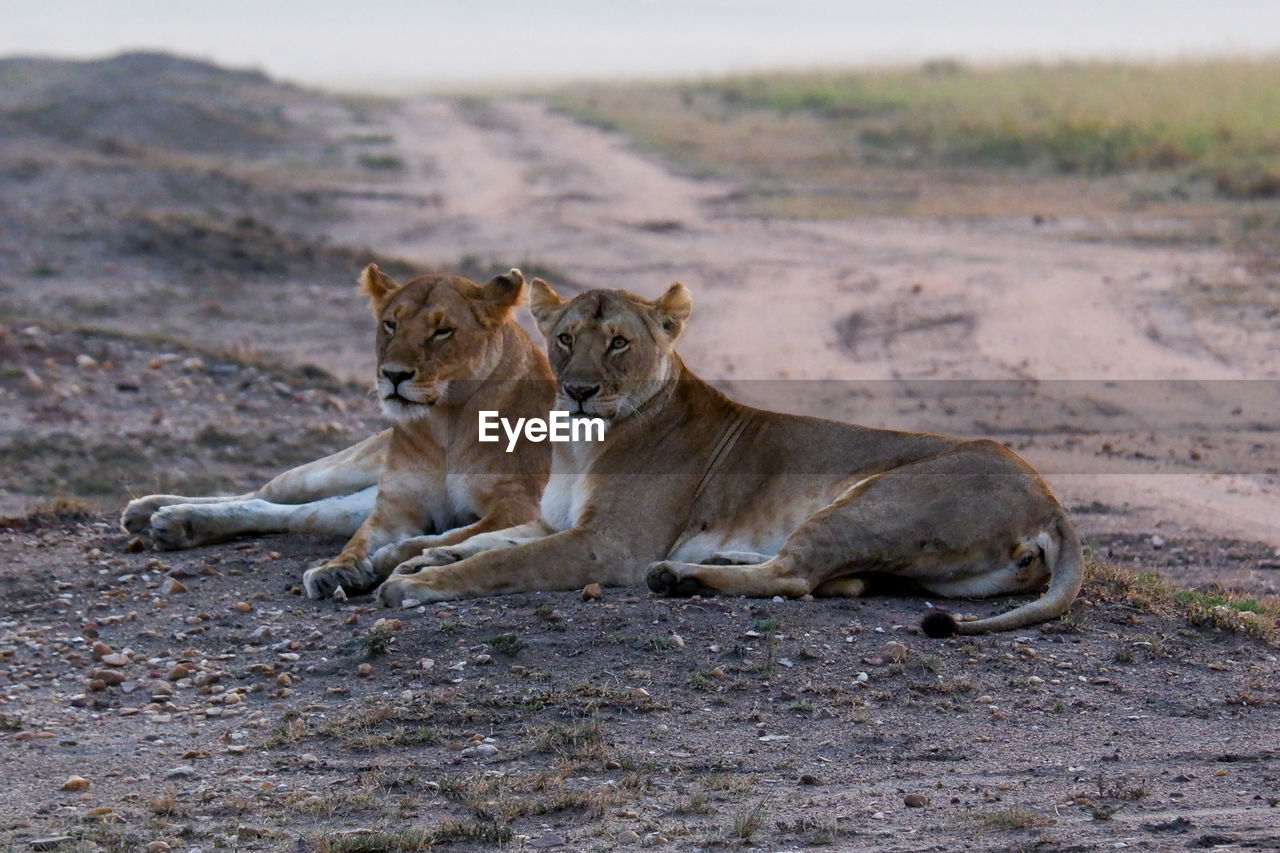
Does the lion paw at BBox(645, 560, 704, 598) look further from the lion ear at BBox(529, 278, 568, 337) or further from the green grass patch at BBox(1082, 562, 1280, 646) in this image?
the green grass patch at BBox(1082, 562, 1280, 646)

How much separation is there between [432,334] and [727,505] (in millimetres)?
1370

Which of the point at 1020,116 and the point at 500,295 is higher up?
the point at 1020,116

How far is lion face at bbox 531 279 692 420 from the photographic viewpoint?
6.29 meters

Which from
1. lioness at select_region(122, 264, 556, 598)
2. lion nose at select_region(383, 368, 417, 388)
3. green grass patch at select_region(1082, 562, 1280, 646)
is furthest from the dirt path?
lion nose at select_region(383, 368, 417, 388)

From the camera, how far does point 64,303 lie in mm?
13977

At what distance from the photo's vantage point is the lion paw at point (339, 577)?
6.43 metres

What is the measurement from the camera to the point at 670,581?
19.9 ft

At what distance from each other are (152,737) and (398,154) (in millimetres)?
25750

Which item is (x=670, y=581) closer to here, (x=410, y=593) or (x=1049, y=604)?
(x=410, y=593)

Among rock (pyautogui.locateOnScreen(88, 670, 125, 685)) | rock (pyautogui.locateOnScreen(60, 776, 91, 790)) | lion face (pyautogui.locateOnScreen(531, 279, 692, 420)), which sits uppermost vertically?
lion face (pyautogui.locateOnScreen(531, 279, 692, 420))

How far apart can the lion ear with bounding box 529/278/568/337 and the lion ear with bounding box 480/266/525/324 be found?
337 mm

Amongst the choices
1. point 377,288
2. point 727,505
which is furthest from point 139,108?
point 727,505

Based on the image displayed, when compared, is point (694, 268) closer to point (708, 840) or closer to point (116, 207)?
point (116, 207)

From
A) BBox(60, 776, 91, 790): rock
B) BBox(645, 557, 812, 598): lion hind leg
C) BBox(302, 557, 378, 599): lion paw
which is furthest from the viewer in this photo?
BBox(302, 557, 378, 599): lion paw
